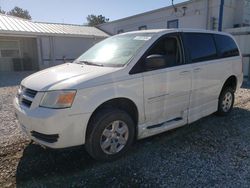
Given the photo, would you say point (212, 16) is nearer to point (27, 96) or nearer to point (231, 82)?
point (231, 82)

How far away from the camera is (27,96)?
3.24 meters

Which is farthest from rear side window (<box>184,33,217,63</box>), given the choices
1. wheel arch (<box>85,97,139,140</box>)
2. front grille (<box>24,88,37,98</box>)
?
front grille (<box>24,88,37,98</box>)

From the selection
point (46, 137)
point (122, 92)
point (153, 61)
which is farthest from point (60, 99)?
point (153, 61)

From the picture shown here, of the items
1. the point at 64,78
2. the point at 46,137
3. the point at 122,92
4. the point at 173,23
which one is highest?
the point at 173,23

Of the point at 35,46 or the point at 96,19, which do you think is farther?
the point at 96,19

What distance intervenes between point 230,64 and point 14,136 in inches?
196

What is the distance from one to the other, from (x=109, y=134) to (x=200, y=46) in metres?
2.72

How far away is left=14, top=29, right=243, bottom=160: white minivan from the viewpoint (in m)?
2.97

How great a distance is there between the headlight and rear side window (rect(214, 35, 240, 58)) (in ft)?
12.2

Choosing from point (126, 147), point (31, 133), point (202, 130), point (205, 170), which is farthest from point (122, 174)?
point (202, 130)

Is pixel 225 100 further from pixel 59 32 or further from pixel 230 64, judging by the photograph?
pixel 59 32

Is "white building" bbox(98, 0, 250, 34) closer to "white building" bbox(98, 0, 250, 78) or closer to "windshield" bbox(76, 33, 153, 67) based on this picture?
"white building" bbox(98, 0, 250, 78)

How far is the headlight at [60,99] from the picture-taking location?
9.59ft

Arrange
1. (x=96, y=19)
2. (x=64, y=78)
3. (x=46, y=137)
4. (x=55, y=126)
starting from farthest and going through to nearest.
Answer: (x=96, y=19)
(x=64, y=78)
(x=46, y=137)
(x=55, y=126)
